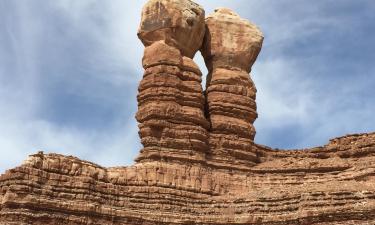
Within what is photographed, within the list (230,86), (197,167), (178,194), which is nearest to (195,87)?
(230,86)

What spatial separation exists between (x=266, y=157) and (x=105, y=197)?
11.9 m

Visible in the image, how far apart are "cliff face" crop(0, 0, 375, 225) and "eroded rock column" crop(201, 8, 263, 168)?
59 millimetres

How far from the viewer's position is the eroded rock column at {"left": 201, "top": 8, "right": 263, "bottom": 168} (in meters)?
41.1

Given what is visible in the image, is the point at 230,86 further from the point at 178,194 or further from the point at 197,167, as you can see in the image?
the point at 178,194

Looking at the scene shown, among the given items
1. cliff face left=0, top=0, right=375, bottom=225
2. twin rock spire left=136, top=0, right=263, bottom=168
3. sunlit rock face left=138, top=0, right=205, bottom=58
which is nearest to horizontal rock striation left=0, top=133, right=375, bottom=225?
cliff face left=0, top=0, right=375, bottom=225

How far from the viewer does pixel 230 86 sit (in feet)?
140

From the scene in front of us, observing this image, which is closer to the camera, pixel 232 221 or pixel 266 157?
pixel 232 221

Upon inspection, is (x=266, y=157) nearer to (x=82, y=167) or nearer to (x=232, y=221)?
(x=232, y=221)

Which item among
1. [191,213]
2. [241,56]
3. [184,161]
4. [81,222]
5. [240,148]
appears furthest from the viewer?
[241,56]

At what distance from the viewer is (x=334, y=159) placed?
41.9 metres

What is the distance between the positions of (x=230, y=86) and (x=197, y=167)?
6.08m

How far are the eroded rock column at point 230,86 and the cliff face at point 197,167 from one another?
6cm

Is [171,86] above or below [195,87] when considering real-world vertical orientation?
below

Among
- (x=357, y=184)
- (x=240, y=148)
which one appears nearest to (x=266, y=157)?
(x=240, y=148)
